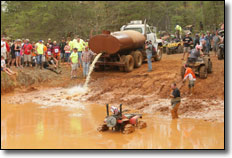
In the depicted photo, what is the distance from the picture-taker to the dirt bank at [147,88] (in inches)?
512

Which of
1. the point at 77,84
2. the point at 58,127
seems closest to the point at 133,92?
the point at 77,84

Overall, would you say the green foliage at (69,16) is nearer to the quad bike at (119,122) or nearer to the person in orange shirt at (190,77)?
the person in orange shirt at (190,77)

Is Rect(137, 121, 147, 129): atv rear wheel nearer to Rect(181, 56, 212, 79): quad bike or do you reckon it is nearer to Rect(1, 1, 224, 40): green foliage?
Rect(181, 56, 212, 79): quad bike

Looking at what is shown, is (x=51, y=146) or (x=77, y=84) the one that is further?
(x=77, y=84)

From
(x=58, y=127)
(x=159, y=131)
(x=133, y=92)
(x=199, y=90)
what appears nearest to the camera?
(x=159, y=131)

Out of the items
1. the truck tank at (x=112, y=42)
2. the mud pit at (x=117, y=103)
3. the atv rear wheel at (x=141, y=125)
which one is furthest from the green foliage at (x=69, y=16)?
the atv rear wheel at (x=141, y=125)

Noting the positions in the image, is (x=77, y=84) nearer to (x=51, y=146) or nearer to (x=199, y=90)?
(x=199, y=90)

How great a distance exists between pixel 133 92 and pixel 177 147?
7.14m

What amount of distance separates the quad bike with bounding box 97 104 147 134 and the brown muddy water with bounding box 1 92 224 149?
17cm

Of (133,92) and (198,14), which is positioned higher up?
(198,14)

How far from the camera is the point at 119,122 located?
1021 centimetres

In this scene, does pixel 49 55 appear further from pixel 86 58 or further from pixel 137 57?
pixel 137 57

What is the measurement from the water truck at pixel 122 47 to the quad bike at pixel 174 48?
15.6ft

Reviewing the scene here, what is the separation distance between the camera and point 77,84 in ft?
59.3
